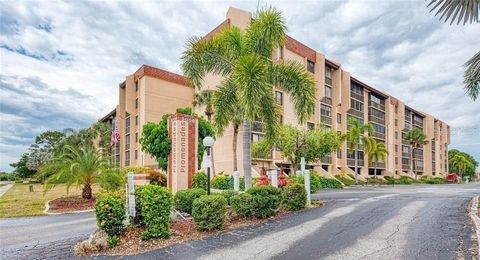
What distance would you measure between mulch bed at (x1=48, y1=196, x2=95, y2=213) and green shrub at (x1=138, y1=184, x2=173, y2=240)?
9522 millimetres

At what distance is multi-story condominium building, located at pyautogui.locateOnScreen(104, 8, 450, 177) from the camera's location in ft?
127

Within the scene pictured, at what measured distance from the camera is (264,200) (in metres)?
12.4

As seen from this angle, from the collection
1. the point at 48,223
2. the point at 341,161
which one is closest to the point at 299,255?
the point at 48,223

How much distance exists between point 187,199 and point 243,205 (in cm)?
185

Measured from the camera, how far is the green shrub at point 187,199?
481 inches

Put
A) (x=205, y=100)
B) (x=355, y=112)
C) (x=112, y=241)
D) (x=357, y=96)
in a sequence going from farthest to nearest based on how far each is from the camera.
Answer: (x=357, y=96), (x=355, y=112), (x=205, y=100), (x=112, y=241)

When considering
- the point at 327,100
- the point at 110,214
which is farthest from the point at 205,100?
the point at 110,214

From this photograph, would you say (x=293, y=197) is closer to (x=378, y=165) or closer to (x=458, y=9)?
(x=458, y=9)

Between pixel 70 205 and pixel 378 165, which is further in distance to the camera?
pixel 378 165

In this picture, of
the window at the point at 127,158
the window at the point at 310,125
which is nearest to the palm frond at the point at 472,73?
the window at the point at 310,125

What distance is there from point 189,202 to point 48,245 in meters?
4.19

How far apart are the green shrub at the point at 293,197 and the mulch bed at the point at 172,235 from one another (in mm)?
2179

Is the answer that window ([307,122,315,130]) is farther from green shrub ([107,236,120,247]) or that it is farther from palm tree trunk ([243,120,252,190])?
green shrub ([107,236,120,247])

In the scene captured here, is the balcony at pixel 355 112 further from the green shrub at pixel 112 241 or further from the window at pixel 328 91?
the green shrub at pixel 112 241
